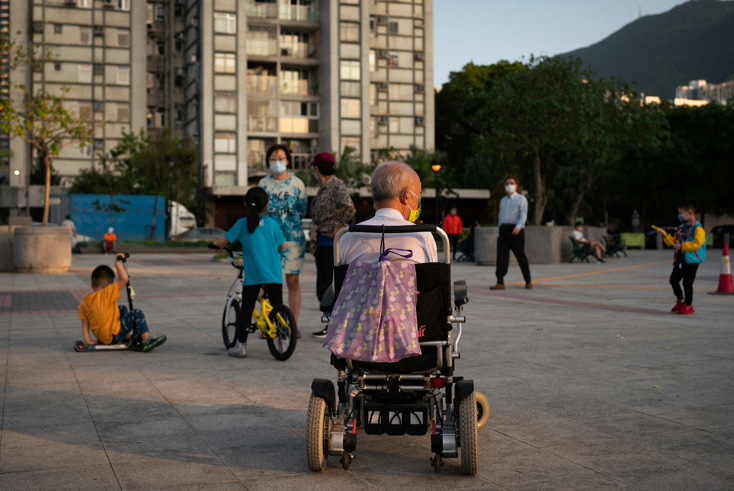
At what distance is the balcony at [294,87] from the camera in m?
59.9

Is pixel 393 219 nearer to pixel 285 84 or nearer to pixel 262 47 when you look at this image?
pixel 262 47

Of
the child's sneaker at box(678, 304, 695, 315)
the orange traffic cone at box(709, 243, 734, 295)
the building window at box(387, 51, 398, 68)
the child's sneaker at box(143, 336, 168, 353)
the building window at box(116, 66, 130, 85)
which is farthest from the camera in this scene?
the building window at box(387, 51, 398, 68)

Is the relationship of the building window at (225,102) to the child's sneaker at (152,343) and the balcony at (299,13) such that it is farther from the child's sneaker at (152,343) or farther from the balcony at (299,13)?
the child's sneaker at (152,343)

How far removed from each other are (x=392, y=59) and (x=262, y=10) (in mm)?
12330

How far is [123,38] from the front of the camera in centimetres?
6225

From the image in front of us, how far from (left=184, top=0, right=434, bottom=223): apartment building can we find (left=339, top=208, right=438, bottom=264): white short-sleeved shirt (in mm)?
51628

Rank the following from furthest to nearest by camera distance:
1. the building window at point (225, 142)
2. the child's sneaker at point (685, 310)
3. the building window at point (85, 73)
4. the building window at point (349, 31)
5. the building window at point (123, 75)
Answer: the building window at point (123, 75) → the building window at point (85, 73) → the building window at point (349, 31) → the building window at point (225, 142) → the child's sneaker at point (685, 310)

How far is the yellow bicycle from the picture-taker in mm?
6570

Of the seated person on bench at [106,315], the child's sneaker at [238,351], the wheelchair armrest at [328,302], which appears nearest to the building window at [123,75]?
the seated person on bench at [106,315]

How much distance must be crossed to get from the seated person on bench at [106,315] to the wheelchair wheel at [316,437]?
395 cm

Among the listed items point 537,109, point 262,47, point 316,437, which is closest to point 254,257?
point 316,437

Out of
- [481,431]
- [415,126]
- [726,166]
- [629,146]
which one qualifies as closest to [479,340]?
[481,431]

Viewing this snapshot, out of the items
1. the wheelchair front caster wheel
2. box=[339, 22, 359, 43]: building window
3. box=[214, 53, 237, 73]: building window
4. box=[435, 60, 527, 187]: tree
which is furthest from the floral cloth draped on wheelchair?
box=[435, 60, 527, 187]: tree

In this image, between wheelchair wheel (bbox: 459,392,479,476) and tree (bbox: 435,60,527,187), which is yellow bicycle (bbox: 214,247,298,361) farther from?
tree (bbox: 435,60,527,187)
